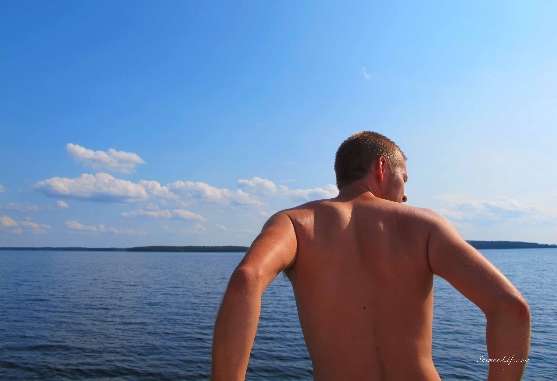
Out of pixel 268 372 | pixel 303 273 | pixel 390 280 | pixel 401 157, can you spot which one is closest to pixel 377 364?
pixel 390 280

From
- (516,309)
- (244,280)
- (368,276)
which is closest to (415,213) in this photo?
(368,276)

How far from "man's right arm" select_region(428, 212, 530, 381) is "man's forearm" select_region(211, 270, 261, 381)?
0.99 m

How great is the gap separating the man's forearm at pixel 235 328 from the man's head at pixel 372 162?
1326mm

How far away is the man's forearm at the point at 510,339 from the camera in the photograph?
179cm

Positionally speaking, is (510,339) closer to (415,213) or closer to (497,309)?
(497,309)

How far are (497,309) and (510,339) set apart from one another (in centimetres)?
13

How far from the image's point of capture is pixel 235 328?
1.62 m

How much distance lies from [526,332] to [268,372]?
17.0m

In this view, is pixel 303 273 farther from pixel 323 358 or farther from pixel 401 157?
pixel 401 157

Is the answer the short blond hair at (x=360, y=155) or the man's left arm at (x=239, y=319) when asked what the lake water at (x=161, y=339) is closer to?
the short blond hair at (x=360, y=155)

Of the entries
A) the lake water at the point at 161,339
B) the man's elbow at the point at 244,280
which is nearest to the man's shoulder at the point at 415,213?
the man's elbow at the point at 244,280

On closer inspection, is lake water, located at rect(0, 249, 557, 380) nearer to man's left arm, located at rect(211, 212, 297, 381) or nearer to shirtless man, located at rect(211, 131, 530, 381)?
shirtless man, located at rect(211, 131, 530, 381)

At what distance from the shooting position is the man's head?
276cm

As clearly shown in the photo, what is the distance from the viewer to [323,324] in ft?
7.39
